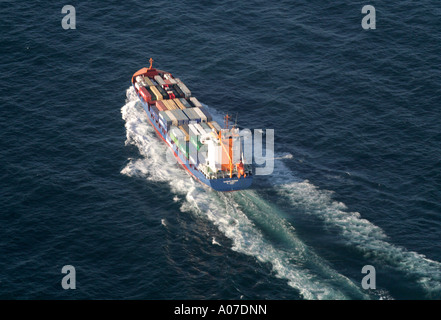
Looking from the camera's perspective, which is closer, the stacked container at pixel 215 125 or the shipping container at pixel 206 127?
the stacked container at pixel 215 125

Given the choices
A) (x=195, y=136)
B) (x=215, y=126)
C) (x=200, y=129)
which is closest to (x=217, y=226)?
(x=195, y=136)

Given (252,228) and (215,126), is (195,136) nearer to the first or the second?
(215,126)

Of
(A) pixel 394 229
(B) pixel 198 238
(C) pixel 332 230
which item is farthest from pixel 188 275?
(A) pixel 394 229

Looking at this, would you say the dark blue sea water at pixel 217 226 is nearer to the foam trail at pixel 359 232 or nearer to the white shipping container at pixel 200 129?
the foam trail at pixel 359 232

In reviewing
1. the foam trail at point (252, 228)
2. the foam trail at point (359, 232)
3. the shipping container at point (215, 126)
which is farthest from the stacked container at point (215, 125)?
the foam trail at point (359, 232)

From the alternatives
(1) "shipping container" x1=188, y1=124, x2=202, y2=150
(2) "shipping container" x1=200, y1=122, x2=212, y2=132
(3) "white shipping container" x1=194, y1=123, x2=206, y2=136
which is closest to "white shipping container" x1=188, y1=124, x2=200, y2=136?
(1) "shipping container" x1=188, y1=124, x2=202, y2=150

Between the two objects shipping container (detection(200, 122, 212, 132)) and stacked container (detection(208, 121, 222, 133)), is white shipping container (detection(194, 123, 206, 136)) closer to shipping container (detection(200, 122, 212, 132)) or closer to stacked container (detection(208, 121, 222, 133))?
shipping container (detection(200, 122, 212, 132))
